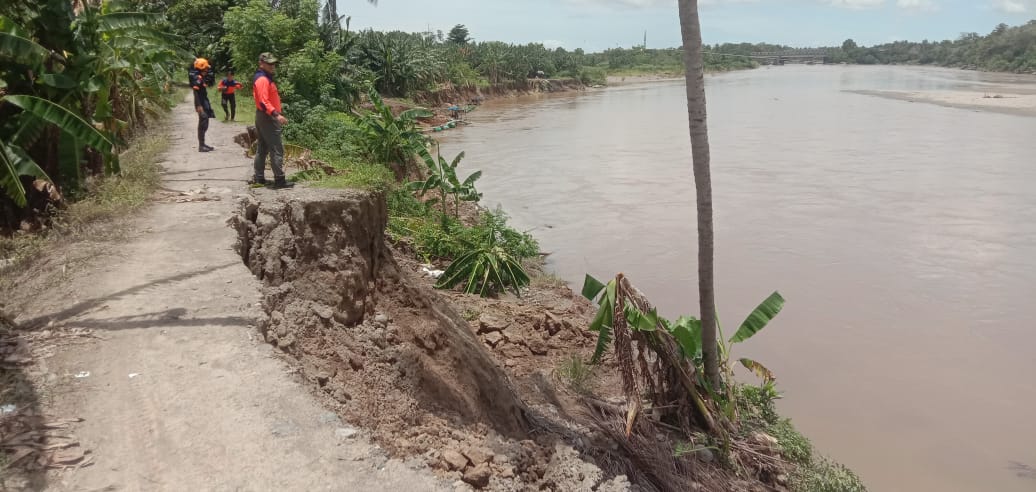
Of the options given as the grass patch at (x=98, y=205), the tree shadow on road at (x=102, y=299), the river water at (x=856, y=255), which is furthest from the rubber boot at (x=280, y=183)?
the river water at (x=856, y=255)

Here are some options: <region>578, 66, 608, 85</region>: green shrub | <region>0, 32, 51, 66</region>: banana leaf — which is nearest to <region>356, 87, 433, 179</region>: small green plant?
Result: <region>0, 32, 51, 66</region>: banana leaf

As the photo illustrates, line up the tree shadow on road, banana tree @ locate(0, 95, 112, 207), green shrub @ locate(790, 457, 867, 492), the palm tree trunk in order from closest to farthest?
the tree shadow on road
the palm tree trunk
banana tree @ locate(0, 95, 112, 207)
green shrub @ locate(790, 457, 867, 492)

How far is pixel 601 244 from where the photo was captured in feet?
40.8

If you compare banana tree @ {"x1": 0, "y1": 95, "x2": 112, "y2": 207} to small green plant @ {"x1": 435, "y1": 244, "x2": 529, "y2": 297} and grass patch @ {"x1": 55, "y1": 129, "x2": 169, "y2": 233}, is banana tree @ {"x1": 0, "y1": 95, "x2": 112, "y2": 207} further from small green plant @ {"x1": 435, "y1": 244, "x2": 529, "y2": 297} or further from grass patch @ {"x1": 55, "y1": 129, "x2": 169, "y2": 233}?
small green plant @ {"x1": 435, "y1": 244, "x2": 529, "y2": 297}

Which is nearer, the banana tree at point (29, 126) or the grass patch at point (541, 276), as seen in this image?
the banana tree at point (29, 126)

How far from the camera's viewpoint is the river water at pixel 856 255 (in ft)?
21.6

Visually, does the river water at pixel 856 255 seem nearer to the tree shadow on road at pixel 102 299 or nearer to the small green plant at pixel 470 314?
the small green plant at pixel 470 314

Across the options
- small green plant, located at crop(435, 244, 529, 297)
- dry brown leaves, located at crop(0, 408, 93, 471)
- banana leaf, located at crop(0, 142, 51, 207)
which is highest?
banana leaf, located at crop(0, 142, 51, 207)

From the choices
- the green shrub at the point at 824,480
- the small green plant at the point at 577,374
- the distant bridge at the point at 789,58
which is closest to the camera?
the green shrub at the point at 824,480

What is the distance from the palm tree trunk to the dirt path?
9.62ft

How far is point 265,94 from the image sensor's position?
639 cm

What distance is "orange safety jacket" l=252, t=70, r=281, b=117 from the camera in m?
6.38

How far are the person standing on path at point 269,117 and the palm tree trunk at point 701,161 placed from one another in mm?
3843

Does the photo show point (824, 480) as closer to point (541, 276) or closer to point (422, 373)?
point (422, 373)
